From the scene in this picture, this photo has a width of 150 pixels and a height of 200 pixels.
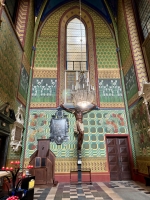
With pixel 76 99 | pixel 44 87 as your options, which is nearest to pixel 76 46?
pixel 44 87

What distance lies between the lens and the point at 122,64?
9.44 m

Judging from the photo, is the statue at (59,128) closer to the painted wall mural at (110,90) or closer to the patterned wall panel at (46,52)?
the painted wall mural at (110,90)

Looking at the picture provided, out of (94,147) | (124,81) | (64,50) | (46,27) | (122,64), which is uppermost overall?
(46,27)

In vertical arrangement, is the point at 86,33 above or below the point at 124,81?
above

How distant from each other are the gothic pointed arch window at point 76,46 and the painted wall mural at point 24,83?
9.22 feet

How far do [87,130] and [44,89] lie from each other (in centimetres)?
343

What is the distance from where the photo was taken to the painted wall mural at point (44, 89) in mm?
8562

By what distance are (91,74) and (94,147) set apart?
14.2 ft

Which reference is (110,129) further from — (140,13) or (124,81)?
(140,13)

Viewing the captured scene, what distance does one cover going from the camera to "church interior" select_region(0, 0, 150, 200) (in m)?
6.15

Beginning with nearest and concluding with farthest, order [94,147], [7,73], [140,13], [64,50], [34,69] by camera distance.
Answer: [7,73]
[94,147]
[140,13]
[34,69]
[64,50]

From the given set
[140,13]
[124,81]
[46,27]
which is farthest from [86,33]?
[124,81]

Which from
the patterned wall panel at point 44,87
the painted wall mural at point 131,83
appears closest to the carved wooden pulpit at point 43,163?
the patterned wall panel at point 44,87

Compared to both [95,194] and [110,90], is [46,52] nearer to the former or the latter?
[110,90]
